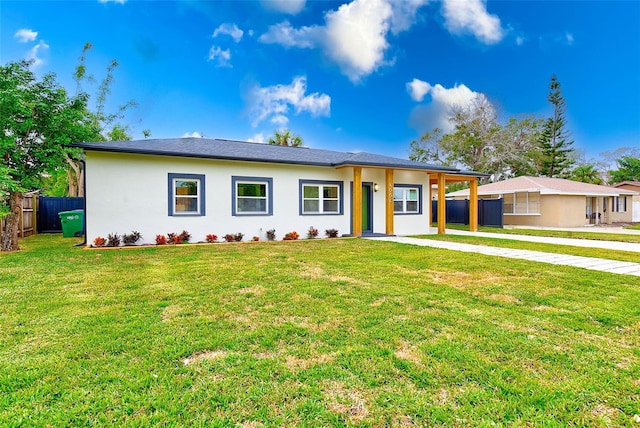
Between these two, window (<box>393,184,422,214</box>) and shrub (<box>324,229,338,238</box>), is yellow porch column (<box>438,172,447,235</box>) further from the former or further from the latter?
shrub (<box>324,229,338,238</box>)

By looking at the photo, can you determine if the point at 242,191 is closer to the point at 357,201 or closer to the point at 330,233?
the point at 330,233

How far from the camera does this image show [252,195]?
36.0 ft

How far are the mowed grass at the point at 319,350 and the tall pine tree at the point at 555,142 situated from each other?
30911mm

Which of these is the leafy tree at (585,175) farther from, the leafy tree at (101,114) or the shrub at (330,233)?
the leafy tree at (101,114)

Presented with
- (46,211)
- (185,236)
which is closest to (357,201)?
(185,236)

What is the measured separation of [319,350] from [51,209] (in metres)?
16.5

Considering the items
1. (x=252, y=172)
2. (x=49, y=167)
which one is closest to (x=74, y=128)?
(x=49, y=167)

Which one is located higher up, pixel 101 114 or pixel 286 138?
pixel 101 114

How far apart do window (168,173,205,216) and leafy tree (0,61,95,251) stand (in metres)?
3.09

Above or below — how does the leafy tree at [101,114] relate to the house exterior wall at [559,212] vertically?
above

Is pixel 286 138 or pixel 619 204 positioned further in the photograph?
pixel 286 138

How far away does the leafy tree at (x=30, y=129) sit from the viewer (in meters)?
8.34

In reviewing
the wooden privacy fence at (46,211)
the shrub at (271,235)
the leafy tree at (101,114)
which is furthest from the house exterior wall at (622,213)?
the leafy tree at (101,114)

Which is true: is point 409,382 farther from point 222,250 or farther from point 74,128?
point 74,128
